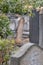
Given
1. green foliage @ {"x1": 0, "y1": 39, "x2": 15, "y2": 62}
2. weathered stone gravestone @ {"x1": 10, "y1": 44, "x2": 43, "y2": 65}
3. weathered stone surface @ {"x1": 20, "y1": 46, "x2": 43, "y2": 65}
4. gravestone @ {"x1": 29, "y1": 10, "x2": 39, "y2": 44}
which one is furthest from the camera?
gravestone @ {"x1": 29, "y1": 10, "x2": 39, "y2": 44}

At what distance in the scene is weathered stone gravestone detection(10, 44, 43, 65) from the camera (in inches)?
175

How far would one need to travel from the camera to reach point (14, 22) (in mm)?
11992

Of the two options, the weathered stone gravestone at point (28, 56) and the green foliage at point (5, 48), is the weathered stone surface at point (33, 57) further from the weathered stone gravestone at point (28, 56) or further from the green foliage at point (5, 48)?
the green foliage at point (5, 48)

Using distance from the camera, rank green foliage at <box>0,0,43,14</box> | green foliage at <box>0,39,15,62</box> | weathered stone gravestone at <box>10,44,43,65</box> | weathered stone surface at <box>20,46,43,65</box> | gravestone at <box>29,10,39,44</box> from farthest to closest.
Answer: gravestone at <box>29,10,39,44</box> → green foliage at <box>0,39,15,62</box> → green foliage at <box>0,0,43,14</box> → weathered stone surface at <box>20,46,43,65</box> → weathered stone gravestone at <box>10,44,43,65</box>

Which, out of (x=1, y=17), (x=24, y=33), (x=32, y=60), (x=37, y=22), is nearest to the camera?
(x=32, y=60)

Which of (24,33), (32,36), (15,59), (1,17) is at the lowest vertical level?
(24,33)

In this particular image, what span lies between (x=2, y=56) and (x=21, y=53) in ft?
3.60

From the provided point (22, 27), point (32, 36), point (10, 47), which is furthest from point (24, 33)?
point (10, 47)

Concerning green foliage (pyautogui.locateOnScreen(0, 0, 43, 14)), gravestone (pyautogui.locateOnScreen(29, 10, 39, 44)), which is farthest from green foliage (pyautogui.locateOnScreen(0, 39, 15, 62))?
gravestone (pyautogui.locateOnScreen(29, 10, 39, 44))

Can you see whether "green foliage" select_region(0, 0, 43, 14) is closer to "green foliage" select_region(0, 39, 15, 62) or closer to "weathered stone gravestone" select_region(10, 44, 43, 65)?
"green foliage" select_region(0, 39, 15, 62)

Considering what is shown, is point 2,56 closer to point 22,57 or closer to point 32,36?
point 22,57

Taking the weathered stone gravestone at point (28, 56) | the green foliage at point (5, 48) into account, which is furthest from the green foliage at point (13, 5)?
the weathered stone gravestone at point (28, 56)

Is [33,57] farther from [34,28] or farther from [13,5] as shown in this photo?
[34,28]

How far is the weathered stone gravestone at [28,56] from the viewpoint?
4436 mm
